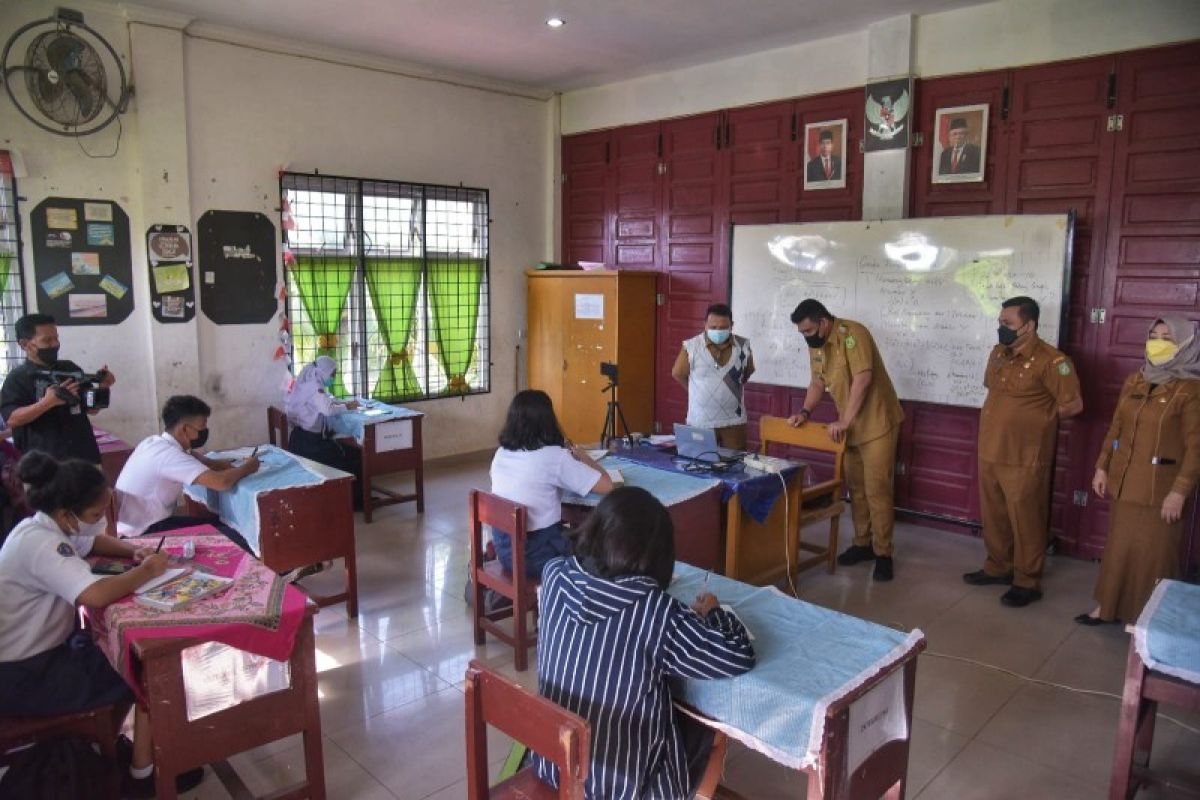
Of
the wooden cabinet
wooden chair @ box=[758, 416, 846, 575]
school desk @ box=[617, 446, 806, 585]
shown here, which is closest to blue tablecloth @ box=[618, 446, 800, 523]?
school desk @ box=[617, 446, 806, 585]

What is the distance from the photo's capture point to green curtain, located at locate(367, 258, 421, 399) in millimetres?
6320

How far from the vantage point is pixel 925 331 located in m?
5.20

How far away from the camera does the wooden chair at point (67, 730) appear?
7.36 ft

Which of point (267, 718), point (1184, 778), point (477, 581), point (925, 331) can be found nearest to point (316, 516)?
point (477, 581)

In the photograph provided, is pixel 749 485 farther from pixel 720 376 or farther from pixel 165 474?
pixel 165 474

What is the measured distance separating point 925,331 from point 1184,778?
300 centimetres

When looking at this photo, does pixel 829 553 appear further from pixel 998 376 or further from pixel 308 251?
pixel 308 251

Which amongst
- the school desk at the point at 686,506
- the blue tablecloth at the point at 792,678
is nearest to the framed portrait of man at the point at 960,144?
the school desk at the point at 686,506

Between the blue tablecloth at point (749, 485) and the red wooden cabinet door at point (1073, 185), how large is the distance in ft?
6.34

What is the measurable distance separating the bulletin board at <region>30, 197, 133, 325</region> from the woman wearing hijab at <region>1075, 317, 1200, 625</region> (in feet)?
18.1

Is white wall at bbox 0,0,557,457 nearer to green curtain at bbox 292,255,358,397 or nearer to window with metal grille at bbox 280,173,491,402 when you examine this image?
window with metal grille at bbox 280,173,491,402

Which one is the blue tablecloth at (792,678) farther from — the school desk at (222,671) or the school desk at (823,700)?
the school desk at (222,671)

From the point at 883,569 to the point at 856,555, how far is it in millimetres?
231

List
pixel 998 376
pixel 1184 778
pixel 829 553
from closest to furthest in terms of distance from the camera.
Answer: pixel 1184 778
pixel 998 376
pixel 829 553
